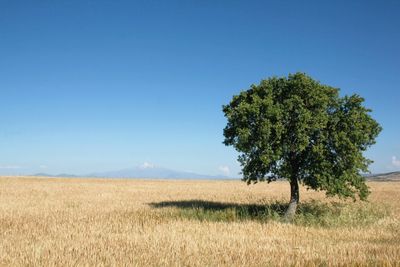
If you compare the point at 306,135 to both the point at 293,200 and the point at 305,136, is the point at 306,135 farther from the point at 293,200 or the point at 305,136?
the point at 293,200

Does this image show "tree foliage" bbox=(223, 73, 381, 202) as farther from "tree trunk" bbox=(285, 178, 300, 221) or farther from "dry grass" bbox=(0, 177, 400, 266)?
"dry grass" bbox=(0, 177, 400, 266)

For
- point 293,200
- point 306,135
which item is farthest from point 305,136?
point 293,200

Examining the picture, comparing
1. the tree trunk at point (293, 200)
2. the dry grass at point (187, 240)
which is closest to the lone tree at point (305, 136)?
the tree trunk at point (293, 200)

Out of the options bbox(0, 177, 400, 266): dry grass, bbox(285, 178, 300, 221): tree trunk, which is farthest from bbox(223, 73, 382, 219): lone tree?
bbox(0, 177, 400, 266): dry grass

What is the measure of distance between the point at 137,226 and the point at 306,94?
11.4 meters

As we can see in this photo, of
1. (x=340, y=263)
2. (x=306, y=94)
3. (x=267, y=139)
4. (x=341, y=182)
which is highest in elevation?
(x=306, y=94)

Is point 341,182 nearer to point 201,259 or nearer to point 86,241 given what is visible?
point 201,259

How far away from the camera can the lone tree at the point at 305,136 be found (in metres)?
22.2

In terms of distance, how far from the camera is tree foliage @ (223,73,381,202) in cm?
2223

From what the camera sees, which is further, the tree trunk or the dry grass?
the tree trunk

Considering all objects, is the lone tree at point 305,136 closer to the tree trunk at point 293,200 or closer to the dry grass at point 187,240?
the tree trunk at point 293,200

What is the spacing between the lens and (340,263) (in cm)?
1276

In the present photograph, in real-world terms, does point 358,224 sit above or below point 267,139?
below

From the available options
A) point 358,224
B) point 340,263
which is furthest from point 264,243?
point 358,224
